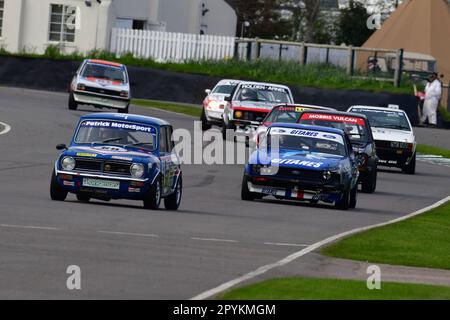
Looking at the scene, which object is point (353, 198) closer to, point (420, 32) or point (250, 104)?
point (250, 104)

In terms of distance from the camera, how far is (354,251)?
16500mm

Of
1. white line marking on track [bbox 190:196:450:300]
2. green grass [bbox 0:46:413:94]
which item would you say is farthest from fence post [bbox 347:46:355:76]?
white line marking on track [bbox 190:196:450:300]

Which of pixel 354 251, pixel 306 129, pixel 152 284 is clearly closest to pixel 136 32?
pixel 306 129

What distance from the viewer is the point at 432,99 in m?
51.5

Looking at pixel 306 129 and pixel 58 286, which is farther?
pixel 306 129

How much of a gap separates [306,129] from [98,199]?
4.17 m

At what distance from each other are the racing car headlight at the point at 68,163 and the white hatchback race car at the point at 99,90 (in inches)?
930

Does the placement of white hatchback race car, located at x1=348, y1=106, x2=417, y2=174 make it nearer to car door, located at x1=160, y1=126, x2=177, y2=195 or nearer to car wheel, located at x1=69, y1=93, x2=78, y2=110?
car wheel, located at x1=69, y1=93, x2=78, y2=110

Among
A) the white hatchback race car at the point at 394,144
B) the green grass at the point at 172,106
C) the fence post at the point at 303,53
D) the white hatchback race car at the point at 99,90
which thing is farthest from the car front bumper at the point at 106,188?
the fence post at the point at 303,53

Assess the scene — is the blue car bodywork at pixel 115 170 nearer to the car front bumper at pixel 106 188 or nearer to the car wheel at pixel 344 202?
the car front bumper at pixel 106 188

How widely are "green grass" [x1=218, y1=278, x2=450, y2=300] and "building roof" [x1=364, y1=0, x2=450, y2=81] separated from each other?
58.1 m

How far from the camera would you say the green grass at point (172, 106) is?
49428mm
